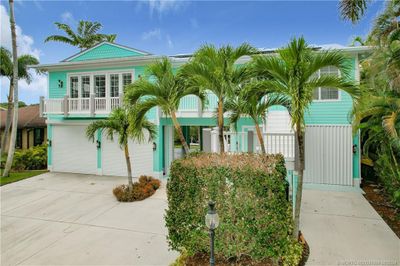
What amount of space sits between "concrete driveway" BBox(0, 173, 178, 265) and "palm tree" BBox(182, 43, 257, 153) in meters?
2.95

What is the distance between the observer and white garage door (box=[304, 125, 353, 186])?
10.4m

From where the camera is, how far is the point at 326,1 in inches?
417

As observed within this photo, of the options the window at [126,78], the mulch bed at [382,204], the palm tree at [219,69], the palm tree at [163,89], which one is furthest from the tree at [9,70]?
the mulch bed at [382,204]

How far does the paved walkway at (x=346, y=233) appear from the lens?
16.8 ft

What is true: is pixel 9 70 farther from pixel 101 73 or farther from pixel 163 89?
Answer: pixel 163 89

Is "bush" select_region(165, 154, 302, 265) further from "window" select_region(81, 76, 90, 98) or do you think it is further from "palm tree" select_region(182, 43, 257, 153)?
"window" select_region(81, 76, 90, 98)

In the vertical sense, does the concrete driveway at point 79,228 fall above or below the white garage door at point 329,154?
below

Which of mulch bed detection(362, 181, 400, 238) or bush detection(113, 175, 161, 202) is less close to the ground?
bush detection(113, 175, 161, 202)

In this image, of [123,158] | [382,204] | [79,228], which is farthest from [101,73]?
[382,204]

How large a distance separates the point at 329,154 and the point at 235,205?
7.76 metres

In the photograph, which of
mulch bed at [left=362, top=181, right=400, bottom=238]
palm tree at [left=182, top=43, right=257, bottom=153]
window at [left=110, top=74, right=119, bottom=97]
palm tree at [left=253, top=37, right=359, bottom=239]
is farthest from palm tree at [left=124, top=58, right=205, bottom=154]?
window at [left=110, top=74, right=119, bottom=97]

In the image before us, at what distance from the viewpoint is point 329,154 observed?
34.5ft

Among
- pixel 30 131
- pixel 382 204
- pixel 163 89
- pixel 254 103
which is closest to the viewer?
pixel 163 89

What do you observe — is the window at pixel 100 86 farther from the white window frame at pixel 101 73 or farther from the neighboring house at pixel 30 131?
the neighboring house at pixel 30 131
